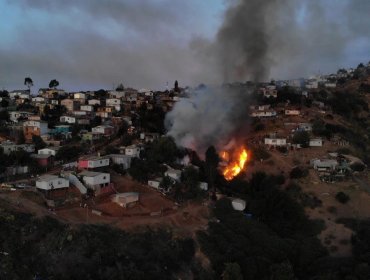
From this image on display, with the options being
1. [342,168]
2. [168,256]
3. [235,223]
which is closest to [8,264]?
[168,256]

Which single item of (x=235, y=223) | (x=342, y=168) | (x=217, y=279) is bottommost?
(x=217, y=279)

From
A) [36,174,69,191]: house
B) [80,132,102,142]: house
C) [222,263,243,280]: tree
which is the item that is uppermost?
[80,132,102,142]: house

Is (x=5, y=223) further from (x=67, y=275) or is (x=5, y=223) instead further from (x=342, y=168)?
(x=342, y=168)

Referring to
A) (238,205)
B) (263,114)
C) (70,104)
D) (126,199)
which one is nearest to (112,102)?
(70,104)

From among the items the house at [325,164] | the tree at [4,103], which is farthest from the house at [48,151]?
the house at [325,164]

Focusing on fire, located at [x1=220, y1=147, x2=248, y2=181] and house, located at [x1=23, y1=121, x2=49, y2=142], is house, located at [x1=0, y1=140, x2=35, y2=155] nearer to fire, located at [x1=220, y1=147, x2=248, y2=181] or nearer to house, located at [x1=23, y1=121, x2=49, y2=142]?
house, located at [x1=23, y1=121, x2=49, y2=142]

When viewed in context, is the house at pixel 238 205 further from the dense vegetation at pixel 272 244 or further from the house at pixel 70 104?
the house at pixel 70 104

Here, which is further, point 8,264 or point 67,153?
point 67,153

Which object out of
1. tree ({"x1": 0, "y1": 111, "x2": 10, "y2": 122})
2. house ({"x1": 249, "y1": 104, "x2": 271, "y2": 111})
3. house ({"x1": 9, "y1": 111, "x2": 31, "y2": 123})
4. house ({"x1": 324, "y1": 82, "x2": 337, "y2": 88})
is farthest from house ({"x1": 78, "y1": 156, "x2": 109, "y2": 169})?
house ({"x1": 324, "y1": 82, "x2": 337, "y2": 88})
